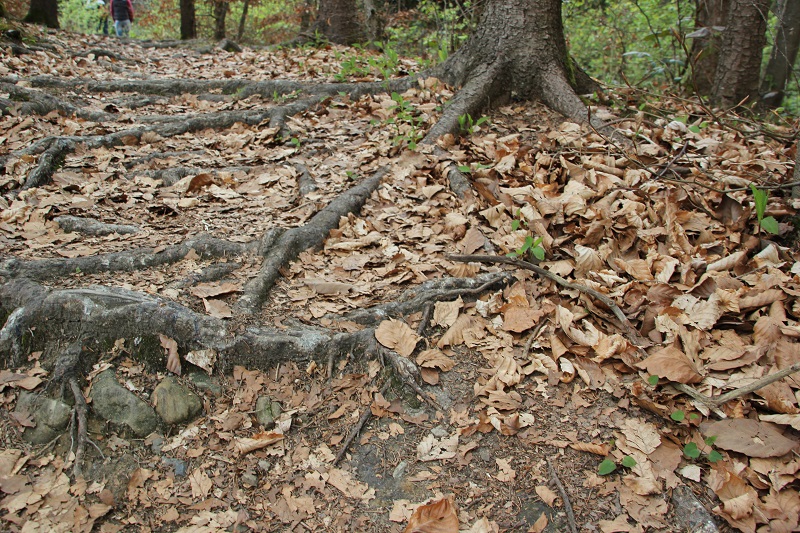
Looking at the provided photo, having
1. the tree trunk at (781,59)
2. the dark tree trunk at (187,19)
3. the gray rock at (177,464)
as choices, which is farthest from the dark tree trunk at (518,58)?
the dark tree trunk at (187,19)

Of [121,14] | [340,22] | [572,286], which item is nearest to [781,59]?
[340,22]

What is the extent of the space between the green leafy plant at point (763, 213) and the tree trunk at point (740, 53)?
3626 mm

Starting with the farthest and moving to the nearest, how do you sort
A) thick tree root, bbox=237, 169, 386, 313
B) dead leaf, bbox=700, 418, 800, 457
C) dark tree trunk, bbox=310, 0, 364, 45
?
dark tree trunk, bbox=310, 0, 364, 45, thick tree root, bbox=237, 169, 386, 313, dead leaf, bbox=700, 418, 800, 457

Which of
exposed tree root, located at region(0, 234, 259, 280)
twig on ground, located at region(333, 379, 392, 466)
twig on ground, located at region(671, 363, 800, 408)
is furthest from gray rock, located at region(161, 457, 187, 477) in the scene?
twig on ground, located at region(671, 363, 800, 408)

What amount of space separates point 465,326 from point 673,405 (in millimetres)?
1144

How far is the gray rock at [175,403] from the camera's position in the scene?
9.17ft

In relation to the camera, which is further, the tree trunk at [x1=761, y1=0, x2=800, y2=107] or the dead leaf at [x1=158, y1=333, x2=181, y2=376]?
the tree trunk at [x1=761, y1=0, x2=800, y2=107]

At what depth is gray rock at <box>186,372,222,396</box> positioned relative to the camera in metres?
2.92

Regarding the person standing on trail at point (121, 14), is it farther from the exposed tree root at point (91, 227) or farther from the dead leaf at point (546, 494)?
the dead leaf at point (546, 494)

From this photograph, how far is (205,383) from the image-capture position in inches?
116

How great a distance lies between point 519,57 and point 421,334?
3641 millimetres

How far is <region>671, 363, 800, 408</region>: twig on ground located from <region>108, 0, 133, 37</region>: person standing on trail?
1591 centimetres

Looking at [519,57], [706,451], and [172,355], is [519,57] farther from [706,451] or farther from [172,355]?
[172,355]

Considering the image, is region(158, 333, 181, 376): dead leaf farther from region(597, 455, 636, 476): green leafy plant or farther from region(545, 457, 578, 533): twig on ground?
region(597, 455, 636, 476): green leafy plant
